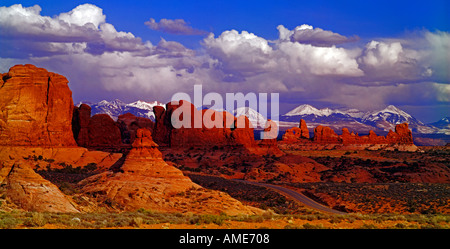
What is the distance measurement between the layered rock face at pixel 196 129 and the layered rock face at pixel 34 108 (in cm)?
3039

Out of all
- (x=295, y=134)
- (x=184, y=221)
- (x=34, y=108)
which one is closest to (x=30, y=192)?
(x=184, y=221)

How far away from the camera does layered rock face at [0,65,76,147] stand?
65.4 metres

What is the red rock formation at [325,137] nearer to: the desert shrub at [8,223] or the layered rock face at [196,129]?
the layered rock face at [196,129]

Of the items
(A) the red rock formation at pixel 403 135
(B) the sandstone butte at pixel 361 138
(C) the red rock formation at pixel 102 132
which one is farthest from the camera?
(B) the sandstone butte at pixel 361 138

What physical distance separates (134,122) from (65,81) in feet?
146

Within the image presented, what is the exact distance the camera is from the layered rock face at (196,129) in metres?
98.8

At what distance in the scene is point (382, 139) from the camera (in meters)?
156

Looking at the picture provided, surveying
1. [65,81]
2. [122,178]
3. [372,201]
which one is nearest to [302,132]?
[65,81]

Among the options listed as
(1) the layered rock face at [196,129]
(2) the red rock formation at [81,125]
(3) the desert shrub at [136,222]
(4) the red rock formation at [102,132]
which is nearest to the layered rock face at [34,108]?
(2) the red rock formation at [81,125]

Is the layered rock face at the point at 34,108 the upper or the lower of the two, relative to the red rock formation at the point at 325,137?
upper

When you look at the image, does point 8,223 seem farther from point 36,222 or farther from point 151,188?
point 151,188

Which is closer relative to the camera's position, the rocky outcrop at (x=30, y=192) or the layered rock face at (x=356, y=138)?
the rocky outcrop at (x=30, y=192)
